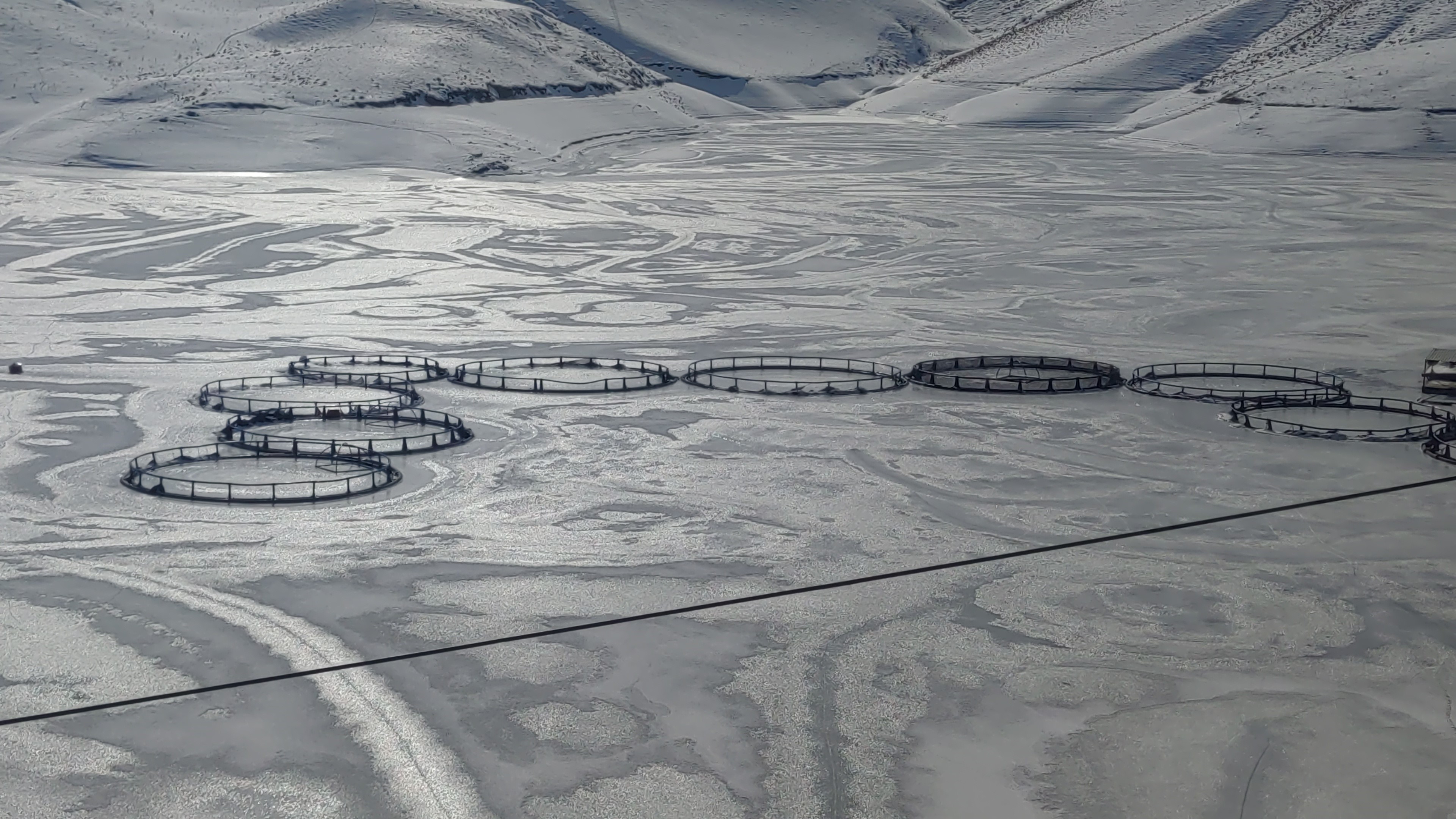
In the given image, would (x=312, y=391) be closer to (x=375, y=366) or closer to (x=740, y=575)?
(x=375, y=366)

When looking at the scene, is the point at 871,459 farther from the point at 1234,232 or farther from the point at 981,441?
the point at 1234,232

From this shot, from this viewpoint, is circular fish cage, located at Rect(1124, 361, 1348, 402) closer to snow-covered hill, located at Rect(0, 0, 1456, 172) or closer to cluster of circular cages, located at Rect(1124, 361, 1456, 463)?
cluster of circular cages, located at Rect(1124, 361, 1456, 463)

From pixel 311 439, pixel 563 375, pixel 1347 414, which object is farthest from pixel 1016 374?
pixel 311 439

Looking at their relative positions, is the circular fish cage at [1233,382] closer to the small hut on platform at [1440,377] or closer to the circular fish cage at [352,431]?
the small hut on platform at [1440,377]

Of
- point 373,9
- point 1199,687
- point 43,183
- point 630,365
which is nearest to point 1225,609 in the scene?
point 1199,687

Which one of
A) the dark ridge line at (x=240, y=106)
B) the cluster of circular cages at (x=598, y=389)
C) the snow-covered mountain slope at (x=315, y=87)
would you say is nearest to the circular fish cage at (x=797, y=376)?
the cluster of circular cages at (x=598, y=389)

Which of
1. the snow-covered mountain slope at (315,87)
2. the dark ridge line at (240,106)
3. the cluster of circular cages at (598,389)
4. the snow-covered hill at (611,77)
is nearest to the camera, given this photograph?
the cluster of circular cages at (598,389)
